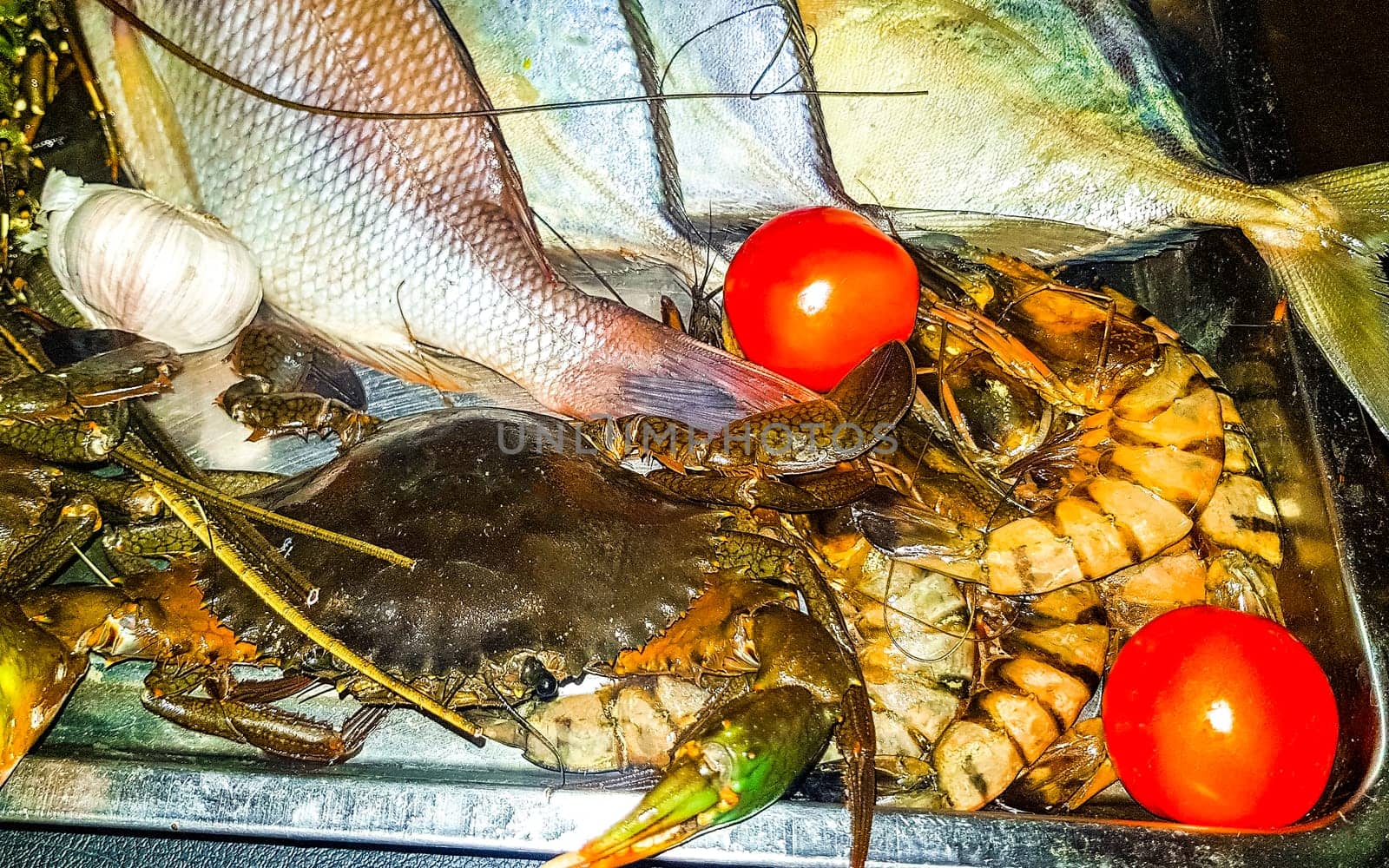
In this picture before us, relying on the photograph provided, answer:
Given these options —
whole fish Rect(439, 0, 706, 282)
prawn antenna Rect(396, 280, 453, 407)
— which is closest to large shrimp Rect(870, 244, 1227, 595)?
whole fish Rect(439, 0, 706, 282)

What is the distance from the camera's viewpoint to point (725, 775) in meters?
1.19

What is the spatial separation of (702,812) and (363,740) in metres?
0.69

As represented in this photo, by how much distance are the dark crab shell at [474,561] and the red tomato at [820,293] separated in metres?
0.40

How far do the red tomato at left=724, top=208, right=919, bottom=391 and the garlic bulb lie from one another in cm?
98

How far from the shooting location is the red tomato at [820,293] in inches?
63.7

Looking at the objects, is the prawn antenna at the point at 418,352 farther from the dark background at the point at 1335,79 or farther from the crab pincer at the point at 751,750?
the dark background at the point at 1335,79

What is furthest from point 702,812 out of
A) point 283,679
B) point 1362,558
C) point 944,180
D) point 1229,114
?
point 1229,114

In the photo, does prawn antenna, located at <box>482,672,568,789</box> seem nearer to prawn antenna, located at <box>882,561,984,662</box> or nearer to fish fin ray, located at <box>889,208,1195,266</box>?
prawn antenna, located at <box>882,561,984,662</box>

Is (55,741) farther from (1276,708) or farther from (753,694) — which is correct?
(1276,708)

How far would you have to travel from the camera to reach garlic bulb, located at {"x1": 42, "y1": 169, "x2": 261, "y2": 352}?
5.24 ft

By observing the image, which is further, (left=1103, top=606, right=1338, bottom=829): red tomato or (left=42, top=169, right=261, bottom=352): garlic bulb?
(left=42, top=169, right=261, bottom=352): garlic bulb

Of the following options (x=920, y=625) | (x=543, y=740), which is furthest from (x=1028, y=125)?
(x=543, y=740)

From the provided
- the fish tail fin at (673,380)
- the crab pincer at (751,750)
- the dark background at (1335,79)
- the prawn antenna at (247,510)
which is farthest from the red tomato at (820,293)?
the dark background at (1335,79)

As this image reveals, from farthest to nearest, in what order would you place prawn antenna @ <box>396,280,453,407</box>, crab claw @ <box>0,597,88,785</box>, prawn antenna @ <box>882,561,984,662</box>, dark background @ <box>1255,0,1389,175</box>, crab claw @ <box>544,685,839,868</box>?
1. dark background @ <box>1255,0,1389,175</box>
2. prawn antenna @ <box>396,280,453,407</box>
3. prawn antenna @ <box>882,561,984,662</box>
4. crab claw @ <box>0,597,88,785</box>
5. crab claw @ <box>544,685,839,868</box>
